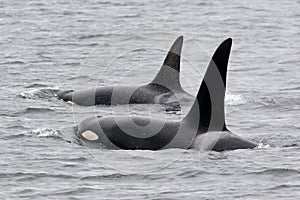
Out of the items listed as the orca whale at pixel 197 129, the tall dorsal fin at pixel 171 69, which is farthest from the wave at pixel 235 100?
the orca whale at pixel 197 129

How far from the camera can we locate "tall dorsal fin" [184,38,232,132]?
14461 mm

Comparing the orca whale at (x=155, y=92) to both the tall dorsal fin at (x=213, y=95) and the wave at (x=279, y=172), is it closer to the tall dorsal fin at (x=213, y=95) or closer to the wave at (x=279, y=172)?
the tall dorsal fin at (x=213, y=95)

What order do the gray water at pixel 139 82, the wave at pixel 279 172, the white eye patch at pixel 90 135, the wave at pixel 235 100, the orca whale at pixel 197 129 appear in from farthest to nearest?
the wave at pixel 235 100, the white eye patch at pixel 90 135, the orca whale at pixel 197 129, the wave at pixel 279 172, the gray water at pixel 139 82

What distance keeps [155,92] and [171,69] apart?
621mm

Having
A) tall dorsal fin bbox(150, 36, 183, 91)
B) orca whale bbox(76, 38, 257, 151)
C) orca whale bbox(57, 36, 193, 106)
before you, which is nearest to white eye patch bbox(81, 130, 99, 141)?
orca whale bbox(76, 38, 257, 151)

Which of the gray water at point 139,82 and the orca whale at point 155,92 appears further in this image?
the orca whale at point 155,92

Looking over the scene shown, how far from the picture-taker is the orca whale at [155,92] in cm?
1977

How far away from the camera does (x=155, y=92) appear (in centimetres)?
2006

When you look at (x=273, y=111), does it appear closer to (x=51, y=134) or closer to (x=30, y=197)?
(x=51, y=134)

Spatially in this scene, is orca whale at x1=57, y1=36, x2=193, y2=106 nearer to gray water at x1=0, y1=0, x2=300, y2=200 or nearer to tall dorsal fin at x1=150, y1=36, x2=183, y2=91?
tall dorsal fin at x1=150, y1=36, x2=183, y2=91

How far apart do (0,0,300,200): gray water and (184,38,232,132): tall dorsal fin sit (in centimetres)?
56

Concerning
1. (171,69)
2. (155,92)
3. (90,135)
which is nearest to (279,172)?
(90,135)

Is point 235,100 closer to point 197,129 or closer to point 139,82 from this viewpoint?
point 139,82

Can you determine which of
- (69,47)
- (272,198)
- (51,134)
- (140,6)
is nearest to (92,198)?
(272,198)
